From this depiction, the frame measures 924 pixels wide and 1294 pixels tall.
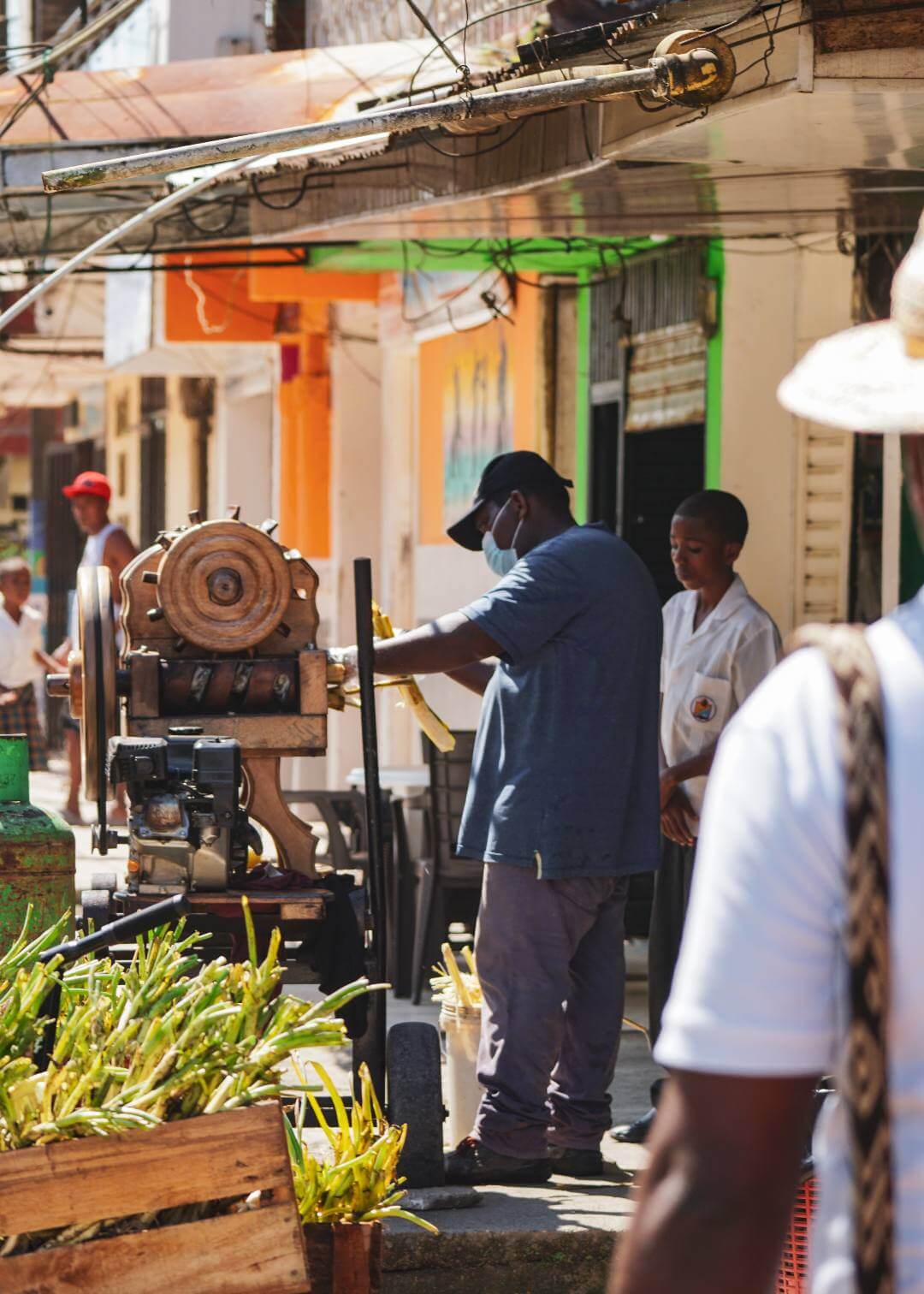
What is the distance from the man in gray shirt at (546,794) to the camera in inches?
208

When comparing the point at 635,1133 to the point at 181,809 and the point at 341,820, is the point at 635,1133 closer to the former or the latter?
the point at 181,809

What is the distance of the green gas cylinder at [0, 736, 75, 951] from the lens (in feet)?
16.6

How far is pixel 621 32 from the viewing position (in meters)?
5.61

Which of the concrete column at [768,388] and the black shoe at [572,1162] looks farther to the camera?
the concrete column at [768,388]

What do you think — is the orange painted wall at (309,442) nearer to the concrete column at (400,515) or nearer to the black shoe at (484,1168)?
the concrete column at (400,515)

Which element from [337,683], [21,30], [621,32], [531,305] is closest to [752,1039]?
[337,683]

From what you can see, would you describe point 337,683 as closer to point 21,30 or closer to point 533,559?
point 533,559

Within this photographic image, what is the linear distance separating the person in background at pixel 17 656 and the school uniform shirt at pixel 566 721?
9378 millimetres

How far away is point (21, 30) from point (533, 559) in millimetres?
9643

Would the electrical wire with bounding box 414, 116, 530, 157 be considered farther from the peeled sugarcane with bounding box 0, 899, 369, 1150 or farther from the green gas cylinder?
the peeled sugarcane with bounding box 0, 899, 369, 1150

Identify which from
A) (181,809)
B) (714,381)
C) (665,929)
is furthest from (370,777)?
(714,381)

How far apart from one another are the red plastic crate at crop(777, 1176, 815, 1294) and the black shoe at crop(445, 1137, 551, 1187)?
73.3 inches

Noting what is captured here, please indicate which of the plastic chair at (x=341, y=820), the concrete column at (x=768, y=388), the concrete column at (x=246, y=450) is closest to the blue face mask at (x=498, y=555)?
the plastic chair at (x=341, y=820)

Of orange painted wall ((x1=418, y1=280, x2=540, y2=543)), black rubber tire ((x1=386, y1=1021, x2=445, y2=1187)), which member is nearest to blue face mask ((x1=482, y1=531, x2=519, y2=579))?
black rubber tire ((x1=386, y1=1021, x2=445, y2=1187))
